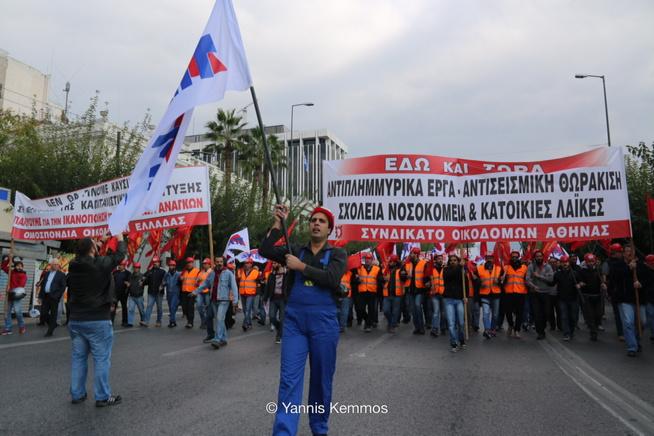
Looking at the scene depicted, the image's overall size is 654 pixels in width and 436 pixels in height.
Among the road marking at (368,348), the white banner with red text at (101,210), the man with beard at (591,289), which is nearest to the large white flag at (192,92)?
the road marking at (368,348)

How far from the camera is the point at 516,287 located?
12070 millimetres

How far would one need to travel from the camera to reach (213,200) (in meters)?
27.8

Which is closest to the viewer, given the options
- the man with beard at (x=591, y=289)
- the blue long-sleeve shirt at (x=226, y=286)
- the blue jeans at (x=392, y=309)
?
the blue long-sleeve shirt at (x=226, y=286)

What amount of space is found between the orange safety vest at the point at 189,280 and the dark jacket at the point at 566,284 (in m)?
9.60

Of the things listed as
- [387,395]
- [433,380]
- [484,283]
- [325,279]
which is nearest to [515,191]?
[484,283]

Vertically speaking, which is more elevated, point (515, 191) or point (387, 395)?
point (515, 191)

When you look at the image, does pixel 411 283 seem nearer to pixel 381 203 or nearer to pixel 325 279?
pixel 381 203

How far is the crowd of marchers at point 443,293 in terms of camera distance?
993cm

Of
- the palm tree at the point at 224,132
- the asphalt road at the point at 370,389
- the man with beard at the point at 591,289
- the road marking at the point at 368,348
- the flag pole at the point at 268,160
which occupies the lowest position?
the road marking at the point at 368,348

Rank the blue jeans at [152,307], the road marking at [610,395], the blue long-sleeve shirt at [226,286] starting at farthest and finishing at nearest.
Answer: the blue jeans at [152,307] → the blue long-sleeve shirt at [226,286] → the road marking at [610,395]

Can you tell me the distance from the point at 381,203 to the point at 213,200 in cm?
1841

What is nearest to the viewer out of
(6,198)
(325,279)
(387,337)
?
(325,279)

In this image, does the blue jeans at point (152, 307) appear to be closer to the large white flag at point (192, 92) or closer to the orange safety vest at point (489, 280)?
the orange safety vest at point (489, 280)

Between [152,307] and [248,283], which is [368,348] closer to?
[248,283]
